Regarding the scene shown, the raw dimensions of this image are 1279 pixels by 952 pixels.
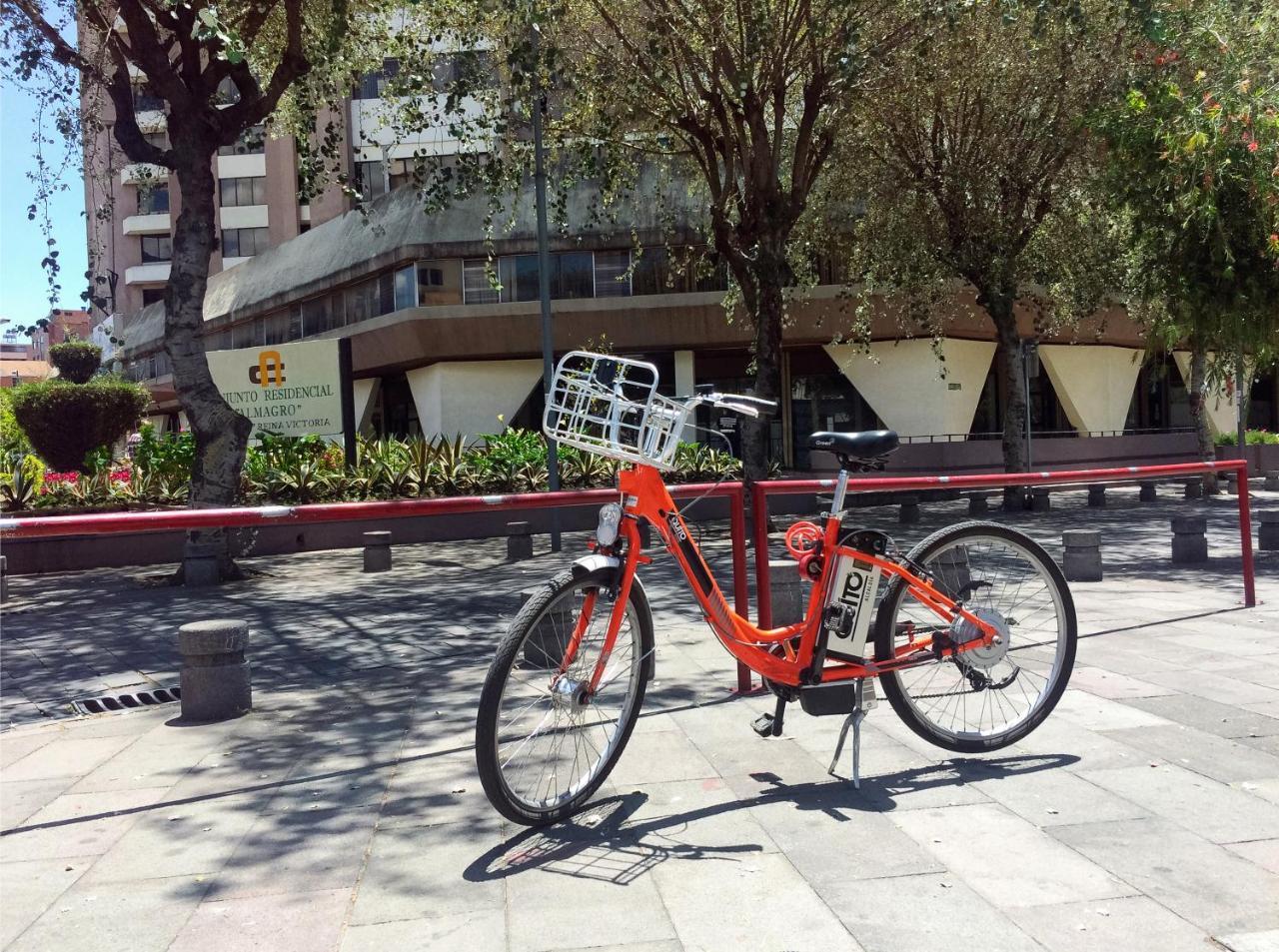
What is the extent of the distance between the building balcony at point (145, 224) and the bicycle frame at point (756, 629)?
195ft

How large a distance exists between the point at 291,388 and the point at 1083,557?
1208cm

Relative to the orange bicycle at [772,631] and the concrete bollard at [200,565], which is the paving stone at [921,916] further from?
the concrete bollard at [200,565]

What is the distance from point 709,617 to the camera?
4270mm

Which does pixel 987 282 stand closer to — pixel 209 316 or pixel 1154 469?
pixel 1154 469

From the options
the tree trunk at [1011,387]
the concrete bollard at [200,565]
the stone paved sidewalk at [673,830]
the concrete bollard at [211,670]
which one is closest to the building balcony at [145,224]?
the tree trunk at [1011,387]

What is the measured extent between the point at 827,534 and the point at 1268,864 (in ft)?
5.83

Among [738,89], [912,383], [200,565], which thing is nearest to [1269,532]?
[738,89]

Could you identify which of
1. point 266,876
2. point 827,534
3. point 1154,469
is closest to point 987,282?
point 1154,469

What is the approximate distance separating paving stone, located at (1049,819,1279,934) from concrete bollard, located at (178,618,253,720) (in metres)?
4.21

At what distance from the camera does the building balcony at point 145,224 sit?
186 ft

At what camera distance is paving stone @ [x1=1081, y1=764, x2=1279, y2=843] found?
366 centimetres

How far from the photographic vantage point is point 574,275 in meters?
28.2

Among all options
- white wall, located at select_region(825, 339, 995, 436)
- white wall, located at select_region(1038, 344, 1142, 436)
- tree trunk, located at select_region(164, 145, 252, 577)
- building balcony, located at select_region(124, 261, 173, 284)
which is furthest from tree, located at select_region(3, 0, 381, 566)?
building balcony, located at select_region(124, 261, 173, 284)

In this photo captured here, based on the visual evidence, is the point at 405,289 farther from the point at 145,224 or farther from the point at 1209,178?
the point at 145,224
